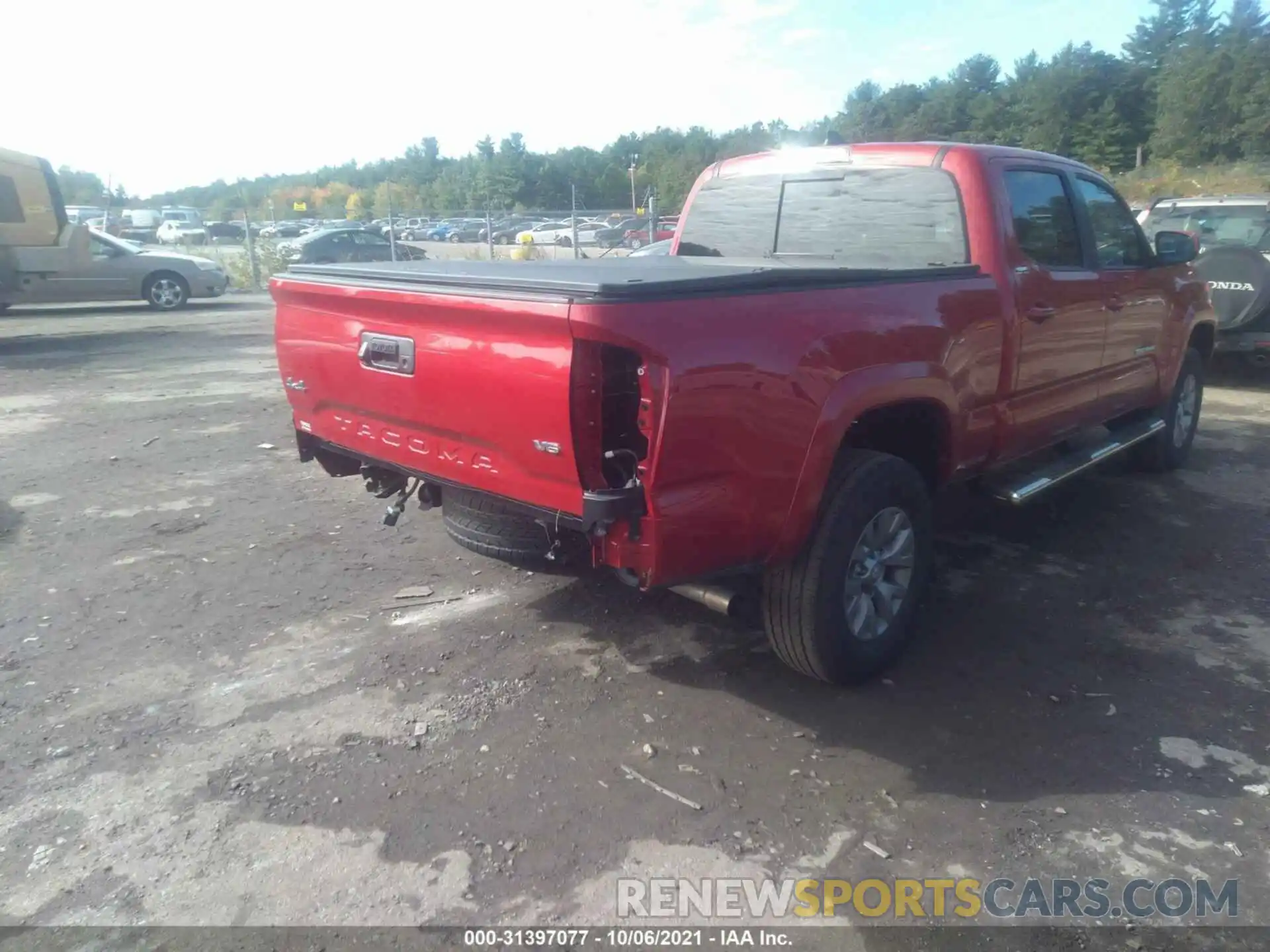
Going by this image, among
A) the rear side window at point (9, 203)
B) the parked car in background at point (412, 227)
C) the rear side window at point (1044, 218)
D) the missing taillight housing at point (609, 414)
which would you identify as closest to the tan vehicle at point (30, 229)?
the rear side window at point (9, 203)

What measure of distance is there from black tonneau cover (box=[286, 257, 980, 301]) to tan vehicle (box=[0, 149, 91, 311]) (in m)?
13.5

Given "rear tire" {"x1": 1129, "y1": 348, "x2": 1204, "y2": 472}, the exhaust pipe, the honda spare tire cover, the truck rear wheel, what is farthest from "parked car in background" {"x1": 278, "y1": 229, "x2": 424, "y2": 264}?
the exhaust pipe

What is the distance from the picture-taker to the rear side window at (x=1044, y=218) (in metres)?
4.41

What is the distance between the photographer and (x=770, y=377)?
298 centimetres

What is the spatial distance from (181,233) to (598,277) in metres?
38.6

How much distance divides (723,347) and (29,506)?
5086 millimetres

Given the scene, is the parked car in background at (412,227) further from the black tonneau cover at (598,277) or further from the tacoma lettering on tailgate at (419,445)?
the tacoma lettering on tailgate at (419,445)

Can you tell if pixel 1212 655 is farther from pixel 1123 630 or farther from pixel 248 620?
pixel 248 620

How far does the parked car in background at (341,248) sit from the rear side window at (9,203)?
335 inches

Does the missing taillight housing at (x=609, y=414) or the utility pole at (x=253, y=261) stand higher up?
the missing taillight housing at (x=609, y=414)

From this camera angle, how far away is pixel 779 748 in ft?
10.8

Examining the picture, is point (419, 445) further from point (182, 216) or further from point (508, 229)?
point (182, 216)

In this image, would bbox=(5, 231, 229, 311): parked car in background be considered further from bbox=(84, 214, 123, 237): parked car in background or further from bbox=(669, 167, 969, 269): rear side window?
bbox=(669, 167, 969, 269): rear side window

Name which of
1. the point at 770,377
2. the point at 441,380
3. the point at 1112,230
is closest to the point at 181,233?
the point at 1112,230
